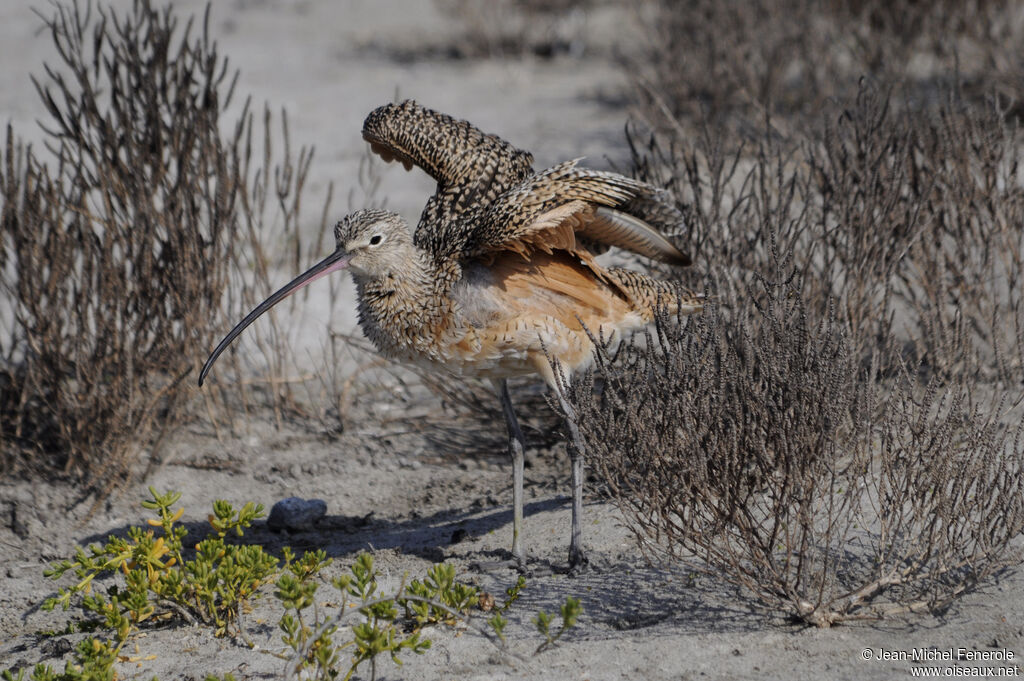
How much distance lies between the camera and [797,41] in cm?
830

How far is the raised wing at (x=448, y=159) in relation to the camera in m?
4.35

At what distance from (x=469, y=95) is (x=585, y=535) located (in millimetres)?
6603

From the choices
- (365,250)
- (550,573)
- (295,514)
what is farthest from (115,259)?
(550,573)

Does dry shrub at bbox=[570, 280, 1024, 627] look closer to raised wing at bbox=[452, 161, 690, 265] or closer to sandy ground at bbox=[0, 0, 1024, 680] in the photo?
sandy ground at bbox=[0, 0, 1024, 680]

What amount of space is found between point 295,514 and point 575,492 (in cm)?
118

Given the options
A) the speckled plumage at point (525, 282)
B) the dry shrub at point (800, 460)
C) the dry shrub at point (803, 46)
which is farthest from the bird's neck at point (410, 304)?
the dry shrub at point (803, 46)

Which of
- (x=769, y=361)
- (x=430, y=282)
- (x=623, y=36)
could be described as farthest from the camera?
(x=623, y=36)

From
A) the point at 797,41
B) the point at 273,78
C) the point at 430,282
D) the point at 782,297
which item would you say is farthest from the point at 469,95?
the point at 782,297

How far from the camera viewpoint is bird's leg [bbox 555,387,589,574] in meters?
3.77

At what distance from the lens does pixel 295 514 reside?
442 cm

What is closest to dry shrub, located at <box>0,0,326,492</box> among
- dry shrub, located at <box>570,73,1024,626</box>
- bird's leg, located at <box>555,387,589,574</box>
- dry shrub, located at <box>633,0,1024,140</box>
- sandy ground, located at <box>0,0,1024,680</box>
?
sandy ground, located at <box>0,0,1024,680</box>

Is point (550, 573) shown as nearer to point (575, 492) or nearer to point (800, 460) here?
point (575, 492)

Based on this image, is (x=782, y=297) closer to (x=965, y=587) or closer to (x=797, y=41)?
(x=965, y=587)
